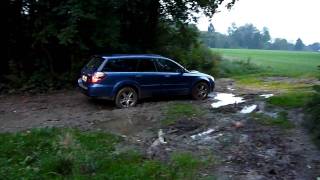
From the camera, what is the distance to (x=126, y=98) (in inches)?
534

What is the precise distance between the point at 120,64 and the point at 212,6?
371 inches

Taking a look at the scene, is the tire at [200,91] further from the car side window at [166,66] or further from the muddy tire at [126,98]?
the muddy tire at [126,98]

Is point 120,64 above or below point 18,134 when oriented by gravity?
above

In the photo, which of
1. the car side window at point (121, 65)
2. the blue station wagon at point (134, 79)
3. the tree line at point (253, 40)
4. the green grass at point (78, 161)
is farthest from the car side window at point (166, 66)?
the tree line at point (253, 40)

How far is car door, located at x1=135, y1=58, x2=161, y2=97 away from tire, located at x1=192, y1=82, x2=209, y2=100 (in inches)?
58.3

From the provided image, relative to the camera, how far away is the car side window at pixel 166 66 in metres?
14.3

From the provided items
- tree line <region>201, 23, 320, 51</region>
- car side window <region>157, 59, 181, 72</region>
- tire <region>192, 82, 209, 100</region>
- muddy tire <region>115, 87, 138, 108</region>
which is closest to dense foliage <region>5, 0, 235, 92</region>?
car side window <region>157, 59, 181, 72</region>

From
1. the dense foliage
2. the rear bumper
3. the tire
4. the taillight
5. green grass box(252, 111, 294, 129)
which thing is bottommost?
green grass box(252, 111, 294, 129)

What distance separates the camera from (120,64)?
44.1 feet

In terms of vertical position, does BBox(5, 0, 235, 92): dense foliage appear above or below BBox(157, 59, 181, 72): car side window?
above

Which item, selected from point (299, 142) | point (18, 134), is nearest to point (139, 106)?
point (18, 134)

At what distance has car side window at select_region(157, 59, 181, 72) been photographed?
46.9 feet

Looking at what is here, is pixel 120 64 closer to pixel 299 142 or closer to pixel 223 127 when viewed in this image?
pixel 223 127

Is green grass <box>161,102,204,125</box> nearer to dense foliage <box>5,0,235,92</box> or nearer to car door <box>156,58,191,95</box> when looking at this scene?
car door <box>156,58,191,95</box>
